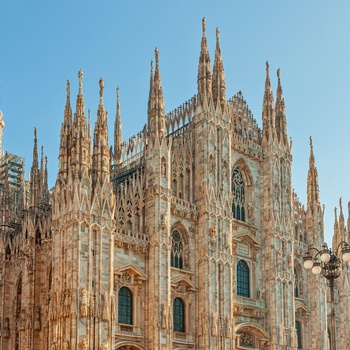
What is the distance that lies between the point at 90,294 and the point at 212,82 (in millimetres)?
19891

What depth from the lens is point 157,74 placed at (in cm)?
4541

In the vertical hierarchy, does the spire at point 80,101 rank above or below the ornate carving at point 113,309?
above

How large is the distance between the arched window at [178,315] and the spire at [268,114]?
15854mm

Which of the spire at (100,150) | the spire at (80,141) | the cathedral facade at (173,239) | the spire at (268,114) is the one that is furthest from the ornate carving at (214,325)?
the spire at (268,114)

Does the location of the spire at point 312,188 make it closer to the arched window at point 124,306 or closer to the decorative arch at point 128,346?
the arched window at point 124,306

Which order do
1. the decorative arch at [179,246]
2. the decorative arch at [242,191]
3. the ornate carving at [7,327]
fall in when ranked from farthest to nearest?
the decorative arch at [242,191]
the ornate carving at [7,327]
the decorative arch at [179,246]

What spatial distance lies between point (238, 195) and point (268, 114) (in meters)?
7.44

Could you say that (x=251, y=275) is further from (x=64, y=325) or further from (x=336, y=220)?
(x=64, y=325)

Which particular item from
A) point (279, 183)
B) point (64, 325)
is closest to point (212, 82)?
point (279, 183)

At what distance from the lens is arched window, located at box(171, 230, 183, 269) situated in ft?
144

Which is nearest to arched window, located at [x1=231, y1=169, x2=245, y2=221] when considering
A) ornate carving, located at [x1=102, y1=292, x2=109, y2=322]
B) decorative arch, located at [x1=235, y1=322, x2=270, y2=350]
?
decorative arch, located at [x1=235, y1=322, x2=270, y2=350]

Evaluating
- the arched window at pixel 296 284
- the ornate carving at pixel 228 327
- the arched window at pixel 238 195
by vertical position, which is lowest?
the ornate carving at pixel 228 327

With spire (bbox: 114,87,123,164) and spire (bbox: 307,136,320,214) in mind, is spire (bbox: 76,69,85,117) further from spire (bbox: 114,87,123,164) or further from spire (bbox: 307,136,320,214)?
spire (bbox: 307,136,320,214)

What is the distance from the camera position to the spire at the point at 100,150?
3931 cm
